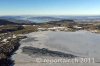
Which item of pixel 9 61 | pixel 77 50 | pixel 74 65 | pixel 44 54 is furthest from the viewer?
pixel 77 50

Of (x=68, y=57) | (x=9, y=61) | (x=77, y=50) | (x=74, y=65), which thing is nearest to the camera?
(x=74, y=65)

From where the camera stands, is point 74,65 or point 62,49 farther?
point 62,49

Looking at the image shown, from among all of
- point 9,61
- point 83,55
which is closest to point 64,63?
point 83,55

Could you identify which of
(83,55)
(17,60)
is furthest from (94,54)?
(17,60)

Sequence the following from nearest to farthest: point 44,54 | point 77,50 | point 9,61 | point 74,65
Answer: point 74,65 < point 9,61 < point 44,54 < point 77,50

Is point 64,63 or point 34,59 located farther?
point 34,59

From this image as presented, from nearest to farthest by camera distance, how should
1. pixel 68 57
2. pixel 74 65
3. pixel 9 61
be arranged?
pixel 74 65
pixel 9 61
pixel 68 57

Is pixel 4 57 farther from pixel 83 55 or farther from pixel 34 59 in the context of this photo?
pixel 83 55

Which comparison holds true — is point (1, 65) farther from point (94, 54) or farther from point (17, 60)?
point (94, 54)
